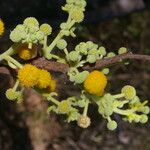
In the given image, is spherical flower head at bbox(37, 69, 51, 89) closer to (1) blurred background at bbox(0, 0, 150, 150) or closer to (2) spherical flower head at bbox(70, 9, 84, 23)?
(2) spherical flower head at bbox(70, 9, 84, 23)

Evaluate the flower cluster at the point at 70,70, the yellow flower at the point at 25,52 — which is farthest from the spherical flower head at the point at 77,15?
the yellow flower at the point at 25,52

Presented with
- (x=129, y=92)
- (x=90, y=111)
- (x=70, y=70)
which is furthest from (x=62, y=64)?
(x=90, y=111)

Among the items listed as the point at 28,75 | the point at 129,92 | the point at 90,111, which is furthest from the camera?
the point at 90,111

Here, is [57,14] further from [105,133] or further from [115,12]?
[105,133]

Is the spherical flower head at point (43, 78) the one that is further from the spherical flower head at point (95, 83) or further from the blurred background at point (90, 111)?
the blurred background at point (90, 111)

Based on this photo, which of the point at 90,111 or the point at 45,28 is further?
the point at 90,111

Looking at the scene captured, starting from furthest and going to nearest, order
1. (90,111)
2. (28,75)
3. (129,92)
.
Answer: (90,111) < (129,92) < (28,75)

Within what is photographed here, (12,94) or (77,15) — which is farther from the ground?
(77,15)

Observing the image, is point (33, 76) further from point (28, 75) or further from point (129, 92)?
point (129, 92)
